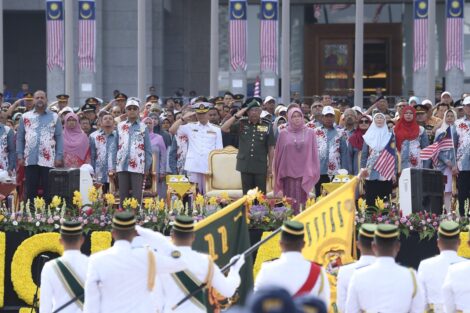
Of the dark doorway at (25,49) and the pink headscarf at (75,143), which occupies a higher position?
the dark doorway at (25,49)

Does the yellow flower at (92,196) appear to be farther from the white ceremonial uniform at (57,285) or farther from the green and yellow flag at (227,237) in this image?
the white ceremonial uniform at (57,285)

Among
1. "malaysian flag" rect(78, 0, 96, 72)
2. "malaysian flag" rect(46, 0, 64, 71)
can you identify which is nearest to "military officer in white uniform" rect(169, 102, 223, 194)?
"malaysian flag" rect(78, 0, 96, 72)

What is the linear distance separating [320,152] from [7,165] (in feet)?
14.1

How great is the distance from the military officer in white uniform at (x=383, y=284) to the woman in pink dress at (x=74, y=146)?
10871 millimetres

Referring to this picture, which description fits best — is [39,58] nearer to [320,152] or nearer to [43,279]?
[320,152]

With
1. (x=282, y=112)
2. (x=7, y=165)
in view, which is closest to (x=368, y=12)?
(x=282, y=112)

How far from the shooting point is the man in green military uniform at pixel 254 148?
18.1 metres

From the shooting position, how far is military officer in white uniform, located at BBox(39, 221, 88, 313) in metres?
9.93

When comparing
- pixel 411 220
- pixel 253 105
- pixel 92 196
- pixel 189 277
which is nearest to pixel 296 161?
pixel 253 105

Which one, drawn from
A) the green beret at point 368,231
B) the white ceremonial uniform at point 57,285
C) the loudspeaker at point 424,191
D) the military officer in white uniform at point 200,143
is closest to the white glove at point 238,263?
the green beret at point 368,231

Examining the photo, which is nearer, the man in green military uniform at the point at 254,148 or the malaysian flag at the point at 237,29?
the man in green military uniform at the point at 254,148

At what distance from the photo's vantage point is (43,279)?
9.98 metres

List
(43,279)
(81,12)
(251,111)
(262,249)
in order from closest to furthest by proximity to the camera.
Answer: (43,279), (262,249), (251,111), (81,12)

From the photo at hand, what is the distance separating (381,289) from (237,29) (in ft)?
77.3
